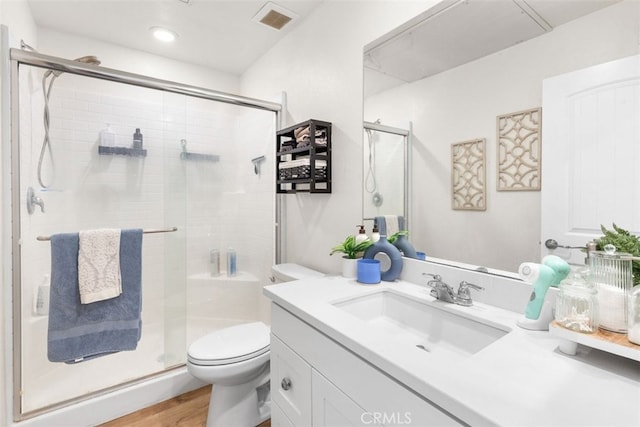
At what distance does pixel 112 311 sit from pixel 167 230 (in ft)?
1.65

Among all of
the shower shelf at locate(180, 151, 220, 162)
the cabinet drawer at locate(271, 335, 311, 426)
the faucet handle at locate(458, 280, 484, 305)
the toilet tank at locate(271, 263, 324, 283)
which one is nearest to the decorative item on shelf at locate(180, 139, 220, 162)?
the shower shelf at locate(180, 151, 220, 162)

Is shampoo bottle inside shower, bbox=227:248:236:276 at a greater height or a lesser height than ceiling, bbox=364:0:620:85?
lesser

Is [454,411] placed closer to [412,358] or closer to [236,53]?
[412,358]

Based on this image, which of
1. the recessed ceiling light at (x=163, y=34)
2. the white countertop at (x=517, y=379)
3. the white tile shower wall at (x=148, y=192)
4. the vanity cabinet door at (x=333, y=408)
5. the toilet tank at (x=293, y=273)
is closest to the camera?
the white countertop at (x=517, y=379)

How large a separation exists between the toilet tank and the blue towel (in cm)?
77

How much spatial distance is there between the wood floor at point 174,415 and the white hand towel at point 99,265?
2.31 ft

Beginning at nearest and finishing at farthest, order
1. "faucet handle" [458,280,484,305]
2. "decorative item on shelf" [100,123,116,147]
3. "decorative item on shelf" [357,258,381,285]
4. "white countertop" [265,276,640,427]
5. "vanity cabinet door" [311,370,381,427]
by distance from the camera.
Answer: "white countertop" [265,276,640,427]
"vanity cabinet door" [311,370,381,427]
"faucet handle" [458,280,484,305]
"decorative item on shelf" [357,258,381,285]
"decorative item on shelf" [100,123,116,147]

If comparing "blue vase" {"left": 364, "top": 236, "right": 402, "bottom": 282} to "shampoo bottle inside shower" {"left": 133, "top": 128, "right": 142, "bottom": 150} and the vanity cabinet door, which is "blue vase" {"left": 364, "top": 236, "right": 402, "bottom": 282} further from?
"shampoo bottle inside shower" {"left": 133, "top": 128, "right": 142, "bottom": 150}

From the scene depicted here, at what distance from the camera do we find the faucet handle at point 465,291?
40.2 inches

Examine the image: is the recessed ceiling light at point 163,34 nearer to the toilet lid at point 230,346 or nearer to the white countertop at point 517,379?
the toilet lid at point 230,346

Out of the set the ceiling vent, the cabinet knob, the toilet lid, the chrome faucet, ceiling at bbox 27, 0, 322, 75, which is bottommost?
the toilet lid

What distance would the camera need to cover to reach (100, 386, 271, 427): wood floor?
A: 158cm

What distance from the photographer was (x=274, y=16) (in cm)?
190

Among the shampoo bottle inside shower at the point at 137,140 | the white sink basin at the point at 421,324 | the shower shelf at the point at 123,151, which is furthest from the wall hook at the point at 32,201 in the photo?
the white sink basin at the point at 421,324
